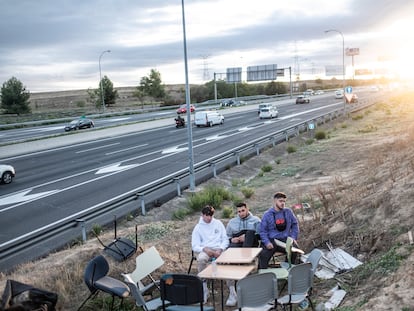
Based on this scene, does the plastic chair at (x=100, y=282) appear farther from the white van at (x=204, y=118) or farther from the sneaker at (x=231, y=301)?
the white van at (x=204, y=118)

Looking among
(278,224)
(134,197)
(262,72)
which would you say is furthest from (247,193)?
(262,72)

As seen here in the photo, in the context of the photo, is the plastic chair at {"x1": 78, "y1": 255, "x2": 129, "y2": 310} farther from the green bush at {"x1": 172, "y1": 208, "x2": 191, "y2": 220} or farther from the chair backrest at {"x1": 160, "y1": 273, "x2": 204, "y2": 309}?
the green bush at {"x1": 172, "y1": 208, "x2": 191, "y2": 220}

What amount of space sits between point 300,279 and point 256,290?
2.40ft

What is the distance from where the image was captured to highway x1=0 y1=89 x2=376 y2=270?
14.9m

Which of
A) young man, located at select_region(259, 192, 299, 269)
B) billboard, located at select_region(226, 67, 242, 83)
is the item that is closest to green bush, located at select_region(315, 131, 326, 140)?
young man, located at select_region(259, 192, 299, 269)

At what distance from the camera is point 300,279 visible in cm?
617

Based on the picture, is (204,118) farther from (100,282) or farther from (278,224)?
(100,282)

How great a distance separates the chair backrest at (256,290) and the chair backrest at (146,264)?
4.88ft

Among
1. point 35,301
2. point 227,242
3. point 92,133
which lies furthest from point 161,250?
point 92,133

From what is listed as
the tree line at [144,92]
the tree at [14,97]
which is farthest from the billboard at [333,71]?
the tree at [14,97]

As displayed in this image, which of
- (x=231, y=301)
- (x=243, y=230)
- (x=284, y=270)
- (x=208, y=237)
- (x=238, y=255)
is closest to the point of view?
(x=231, y=301)

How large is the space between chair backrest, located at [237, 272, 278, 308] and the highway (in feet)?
27.2

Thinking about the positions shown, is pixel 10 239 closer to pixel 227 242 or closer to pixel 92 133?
pixel 227 242

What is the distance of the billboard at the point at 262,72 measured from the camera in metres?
87.4
